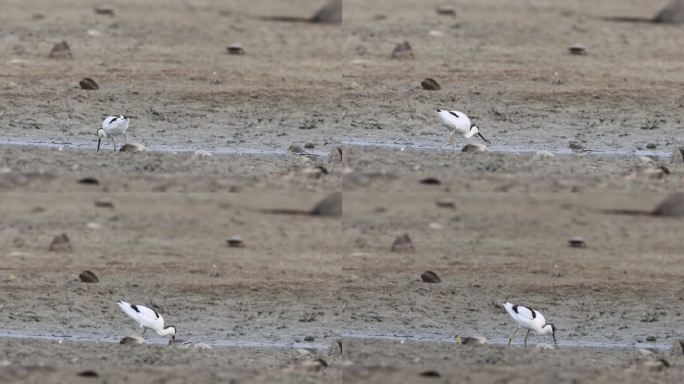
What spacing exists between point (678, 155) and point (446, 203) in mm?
A: 2798

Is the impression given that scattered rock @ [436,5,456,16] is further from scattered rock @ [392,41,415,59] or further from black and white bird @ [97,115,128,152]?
black and white bird @ [97,115,128,152]

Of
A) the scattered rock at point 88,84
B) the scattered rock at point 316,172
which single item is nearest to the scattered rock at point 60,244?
the scattered rock at point 88,84

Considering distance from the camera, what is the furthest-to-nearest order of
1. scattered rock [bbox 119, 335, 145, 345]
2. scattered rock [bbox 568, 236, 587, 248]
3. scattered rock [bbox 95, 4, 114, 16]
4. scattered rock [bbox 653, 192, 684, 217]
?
scattered rock [bbox 95, 4, 114, 16], scattered rock [bbox 653, 192, 684, 217], scattered rock [bbox 568, 236, 587, 248], scattered rock [bbox 119, 335, 145, 345]

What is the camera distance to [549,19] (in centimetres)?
1778

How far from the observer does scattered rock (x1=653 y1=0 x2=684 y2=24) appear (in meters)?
17.9

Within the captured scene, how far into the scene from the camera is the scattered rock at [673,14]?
58.7ft

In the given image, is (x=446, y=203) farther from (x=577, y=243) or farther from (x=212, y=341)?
(x=212, y=341)

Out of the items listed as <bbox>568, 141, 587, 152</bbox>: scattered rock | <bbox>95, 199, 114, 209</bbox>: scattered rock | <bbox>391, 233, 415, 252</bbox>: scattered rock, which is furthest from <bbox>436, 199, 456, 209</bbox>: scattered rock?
<bbox>95, 199, 114, 209</bbox>: scattered rock

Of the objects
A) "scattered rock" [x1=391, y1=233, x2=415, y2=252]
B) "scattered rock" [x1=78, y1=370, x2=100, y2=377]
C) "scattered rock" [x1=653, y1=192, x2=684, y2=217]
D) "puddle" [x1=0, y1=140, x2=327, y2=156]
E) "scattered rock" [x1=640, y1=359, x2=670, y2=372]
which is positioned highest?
"puddle" [x1=0, y1=140, x2=327, y2=156]

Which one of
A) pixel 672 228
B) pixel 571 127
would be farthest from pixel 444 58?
pixel 672 228

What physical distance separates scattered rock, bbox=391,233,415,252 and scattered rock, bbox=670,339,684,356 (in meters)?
2.75

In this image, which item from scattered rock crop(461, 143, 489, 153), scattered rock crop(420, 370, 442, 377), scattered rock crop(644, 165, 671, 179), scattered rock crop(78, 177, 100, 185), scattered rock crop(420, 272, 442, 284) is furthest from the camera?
scattered rock crop(461, 143, 489, 153)

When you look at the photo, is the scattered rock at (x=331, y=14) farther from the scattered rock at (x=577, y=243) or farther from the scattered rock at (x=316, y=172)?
the scattered rock at (x=316, y=172)

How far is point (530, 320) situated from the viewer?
12.3 meters
